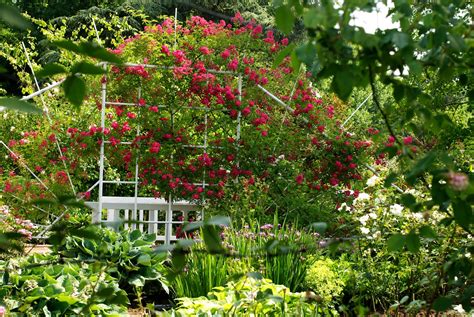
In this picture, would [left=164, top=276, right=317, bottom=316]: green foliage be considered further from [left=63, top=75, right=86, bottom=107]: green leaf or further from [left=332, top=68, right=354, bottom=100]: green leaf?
[left=63, top=75, right=86, bottom=107]: green leaf

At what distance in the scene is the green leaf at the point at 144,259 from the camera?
192 inches

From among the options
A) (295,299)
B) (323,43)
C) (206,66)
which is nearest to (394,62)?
(323,43)

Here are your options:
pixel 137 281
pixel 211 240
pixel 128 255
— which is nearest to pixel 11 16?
pixel 211 240

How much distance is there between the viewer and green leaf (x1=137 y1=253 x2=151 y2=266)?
16.0ft

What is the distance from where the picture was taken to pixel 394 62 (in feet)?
4.27

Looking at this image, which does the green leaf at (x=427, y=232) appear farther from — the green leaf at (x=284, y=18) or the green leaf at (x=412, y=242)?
the green leaf at (x=284, y=18)

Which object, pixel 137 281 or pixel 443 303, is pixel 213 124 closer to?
pixel 137 281

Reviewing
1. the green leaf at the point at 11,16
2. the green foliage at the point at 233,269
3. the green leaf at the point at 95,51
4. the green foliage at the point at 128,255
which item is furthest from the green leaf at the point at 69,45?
the green foliage at the point at 128,255

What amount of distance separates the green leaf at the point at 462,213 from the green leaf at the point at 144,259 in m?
3.68

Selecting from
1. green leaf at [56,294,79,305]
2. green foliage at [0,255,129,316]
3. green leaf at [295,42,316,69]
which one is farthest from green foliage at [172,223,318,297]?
green leaf at [295,42,316,69]

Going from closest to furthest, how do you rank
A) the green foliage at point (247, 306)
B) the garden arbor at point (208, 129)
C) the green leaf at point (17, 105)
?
the green leaf at point (17, 105) < the green foliage at point (247, 306) < the garden arbor at point (208, 129)

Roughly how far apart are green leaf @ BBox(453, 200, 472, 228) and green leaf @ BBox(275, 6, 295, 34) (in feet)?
1.48

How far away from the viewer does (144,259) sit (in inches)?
193

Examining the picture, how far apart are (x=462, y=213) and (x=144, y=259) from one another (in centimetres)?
374
